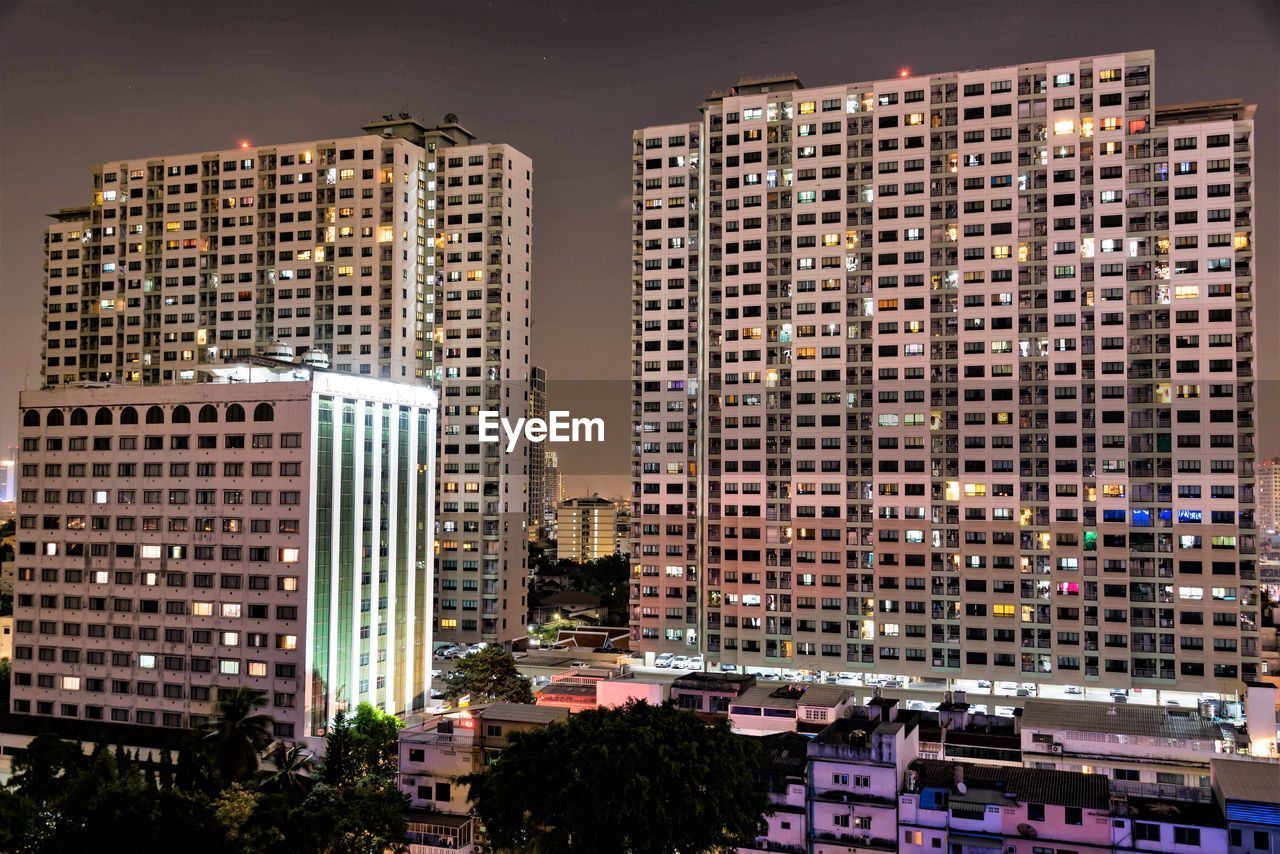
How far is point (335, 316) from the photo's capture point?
10650cm

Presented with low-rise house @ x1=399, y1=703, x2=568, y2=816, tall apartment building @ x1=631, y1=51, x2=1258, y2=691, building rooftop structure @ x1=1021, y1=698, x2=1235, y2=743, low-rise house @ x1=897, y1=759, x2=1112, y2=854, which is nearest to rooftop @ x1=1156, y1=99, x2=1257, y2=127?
tall apartment building @ x1=631, y1=51, x2=1258, y2=691

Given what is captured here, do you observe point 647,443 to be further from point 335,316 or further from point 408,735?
point 408,735

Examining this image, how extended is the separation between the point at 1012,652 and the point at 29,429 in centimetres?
7297

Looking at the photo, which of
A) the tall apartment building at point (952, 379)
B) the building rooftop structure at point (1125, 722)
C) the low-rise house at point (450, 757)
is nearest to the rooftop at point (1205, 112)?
the tall apartment building at point (952, 379)

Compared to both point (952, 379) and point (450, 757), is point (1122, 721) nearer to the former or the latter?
point (952, 379)

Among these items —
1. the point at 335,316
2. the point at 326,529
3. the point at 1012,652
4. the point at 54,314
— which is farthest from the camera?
the point at 54,314

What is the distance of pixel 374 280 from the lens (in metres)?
105

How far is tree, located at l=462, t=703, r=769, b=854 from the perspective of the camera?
43938mm

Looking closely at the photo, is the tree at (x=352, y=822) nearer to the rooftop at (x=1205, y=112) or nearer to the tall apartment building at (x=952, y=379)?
the tall apartment building at (x=952, y=379)

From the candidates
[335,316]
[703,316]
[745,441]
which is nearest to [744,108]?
[703,316]

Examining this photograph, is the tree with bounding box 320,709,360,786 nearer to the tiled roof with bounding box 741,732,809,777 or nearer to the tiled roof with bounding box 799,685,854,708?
the tiled roof with bounding box 741,732,809,777

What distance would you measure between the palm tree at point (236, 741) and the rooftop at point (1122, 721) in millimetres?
40730

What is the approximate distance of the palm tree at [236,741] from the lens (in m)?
58.5

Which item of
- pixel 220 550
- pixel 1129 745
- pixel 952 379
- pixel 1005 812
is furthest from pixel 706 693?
pixel 952 379
